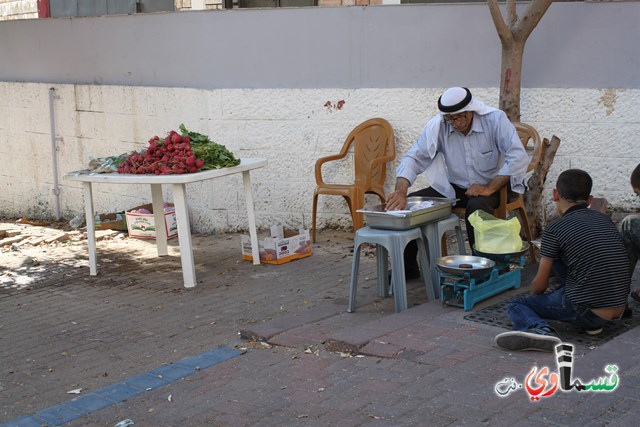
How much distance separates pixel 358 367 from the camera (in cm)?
448

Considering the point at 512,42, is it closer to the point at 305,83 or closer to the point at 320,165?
the point at 320,165

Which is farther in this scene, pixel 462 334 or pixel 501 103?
pixel 501 103

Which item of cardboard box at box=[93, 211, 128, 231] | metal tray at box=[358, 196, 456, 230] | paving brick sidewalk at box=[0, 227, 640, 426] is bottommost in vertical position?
paving brick sidewalk at box=[0, 227, 640, 426]

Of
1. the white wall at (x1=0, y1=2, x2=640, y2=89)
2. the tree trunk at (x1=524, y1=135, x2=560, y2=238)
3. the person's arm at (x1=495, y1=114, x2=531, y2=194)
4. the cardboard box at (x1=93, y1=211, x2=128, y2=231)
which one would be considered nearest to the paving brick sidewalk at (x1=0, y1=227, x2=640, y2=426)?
the person's arm at (x1=495, y1=114, x2=531, y2=194)

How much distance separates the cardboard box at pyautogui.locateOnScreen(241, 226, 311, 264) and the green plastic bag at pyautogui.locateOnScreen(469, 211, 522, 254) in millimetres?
2204

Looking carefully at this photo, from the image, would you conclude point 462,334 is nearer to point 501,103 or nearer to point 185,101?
point 501,103

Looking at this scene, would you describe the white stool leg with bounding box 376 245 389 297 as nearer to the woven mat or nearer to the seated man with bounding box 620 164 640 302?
the woven mat

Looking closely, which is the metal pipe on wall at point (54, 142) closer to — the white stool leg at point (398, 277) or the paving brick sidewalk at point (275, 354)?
the paving brick sidewalk at point (275, 354)

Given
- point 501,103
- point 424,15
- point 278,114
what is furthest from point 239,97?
point 501,103

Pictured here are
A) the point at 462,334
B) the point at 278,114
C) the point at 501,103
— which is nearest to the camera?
the point at 462,334

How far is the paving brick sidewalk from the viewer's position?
389 centimetres

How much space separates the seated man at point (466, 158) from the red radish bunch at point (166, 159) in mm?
1668

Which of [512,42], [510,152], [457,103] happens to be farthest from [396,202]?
[512,42]

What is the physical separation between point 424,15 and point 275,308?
3.39 m
